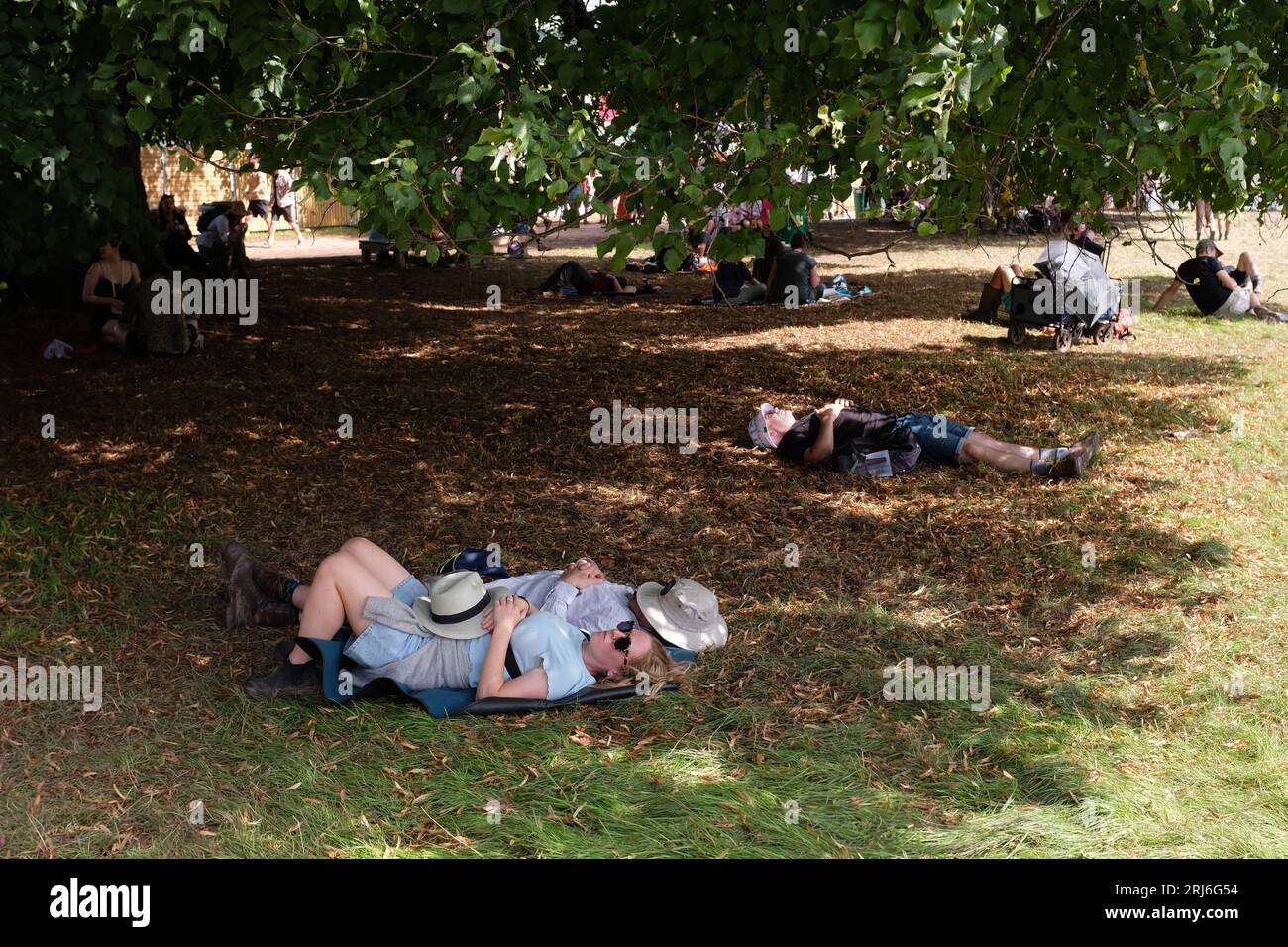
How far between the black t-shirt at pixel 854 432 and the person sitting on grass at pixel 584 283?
9.33 m

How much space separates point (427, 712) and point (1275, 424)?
773 centimetres

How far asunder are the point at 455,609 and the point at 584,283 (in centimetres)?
1289

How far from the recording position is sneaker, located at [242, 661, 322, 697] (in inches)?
199

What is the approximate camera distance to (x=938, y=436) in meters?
8.37

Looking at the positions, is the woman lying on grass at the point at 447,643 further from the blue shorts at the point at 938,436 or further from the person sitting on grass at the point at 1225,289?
the person sitting on grass at the point at 1225,289

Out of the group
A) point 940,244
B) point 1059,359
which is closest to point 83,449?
point 1059,359

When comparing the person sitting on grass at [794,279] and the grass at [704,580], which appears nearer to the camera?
the grass at [704,580]

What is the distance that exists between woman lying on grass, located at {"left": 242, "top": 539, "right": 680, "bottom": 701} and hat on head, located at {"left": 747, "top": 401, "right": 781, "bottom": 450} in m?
3.90

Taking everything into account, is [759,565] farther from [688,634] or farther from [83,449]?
[83,449]

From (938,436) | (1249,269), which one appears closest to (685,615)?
(938,436)

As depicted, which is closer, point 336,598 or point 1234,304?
point 336,598

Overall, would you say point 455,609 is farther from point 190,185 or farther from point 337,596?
point 190,185

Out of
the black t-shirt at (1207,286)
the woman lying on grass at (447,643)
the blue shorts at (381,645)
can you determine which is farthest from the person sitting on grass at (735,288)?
the blue shorts at (381,645)

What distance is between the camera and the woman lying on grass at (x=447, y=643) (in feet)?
16.3
